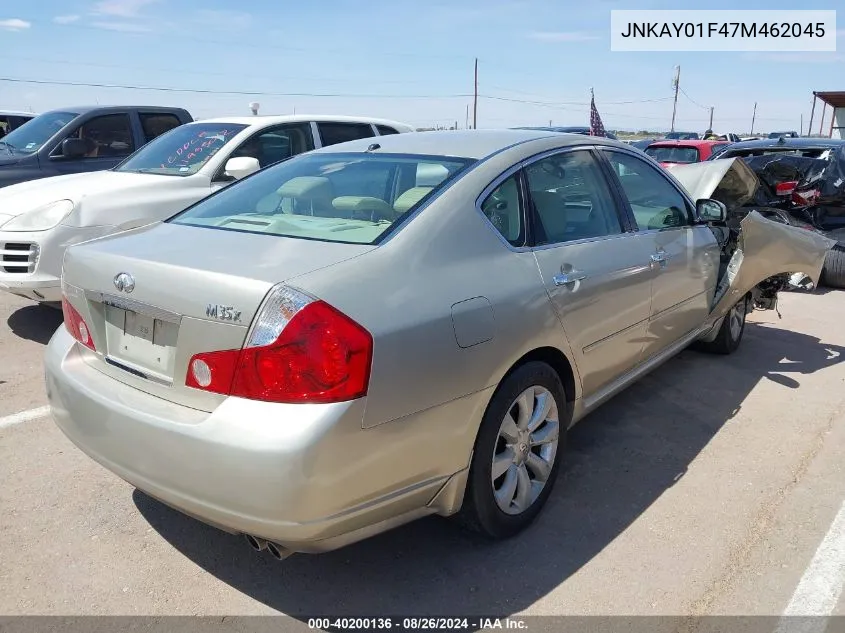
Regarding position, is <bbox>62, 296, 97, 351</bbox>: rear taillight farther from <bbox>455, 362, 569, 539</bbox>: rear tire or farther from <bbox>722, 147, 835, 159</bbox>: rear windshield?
<bbox>722, 147, 835, 159</bbox>: rear windshield

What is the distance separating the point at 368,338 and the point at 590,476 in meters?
1.87

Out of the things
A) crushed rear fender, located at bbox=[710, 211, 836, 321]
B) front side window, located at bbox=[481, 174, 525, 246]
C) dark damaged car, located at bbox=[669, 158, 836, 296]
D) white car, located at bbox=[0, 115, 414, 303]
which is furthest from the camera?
white car, located at bbox=[0, 115, 414, 303]

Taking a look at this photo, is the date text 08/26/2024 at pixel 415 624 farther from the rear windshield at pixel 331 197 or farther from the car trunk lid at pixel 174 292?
the rear windshield at pixel 331 197

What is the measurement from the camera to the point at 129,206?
5.46 m

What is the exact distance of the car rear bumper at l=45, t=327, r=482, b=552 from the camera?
2.04 metres

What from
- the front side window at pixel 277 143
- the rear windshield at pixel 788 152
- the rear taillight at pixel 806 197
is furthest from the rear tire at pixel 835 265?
the front side window at pixel 277 143

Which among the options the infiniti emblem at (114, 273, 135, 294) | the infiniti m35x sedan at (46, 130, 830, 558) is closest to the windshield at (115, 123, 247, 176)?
the infiniti m35x sedan at (46, 130, 830, 558)

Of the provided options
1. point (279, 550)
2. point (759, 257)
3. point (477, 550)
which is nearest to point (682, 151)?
point (759, 257)

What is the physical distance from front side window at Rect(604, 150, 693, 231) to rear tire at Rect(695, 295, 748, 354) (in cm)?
117

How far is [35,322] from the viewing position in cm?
580

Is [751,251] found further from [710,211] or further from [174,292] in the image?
[174,292]

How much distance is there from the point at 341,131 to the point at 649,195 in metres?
3.98

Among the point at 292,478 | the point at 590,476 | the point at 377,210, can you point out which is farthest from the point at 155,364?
the point at 590,476

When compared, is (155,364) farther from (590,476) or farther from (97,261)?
(590,476)
